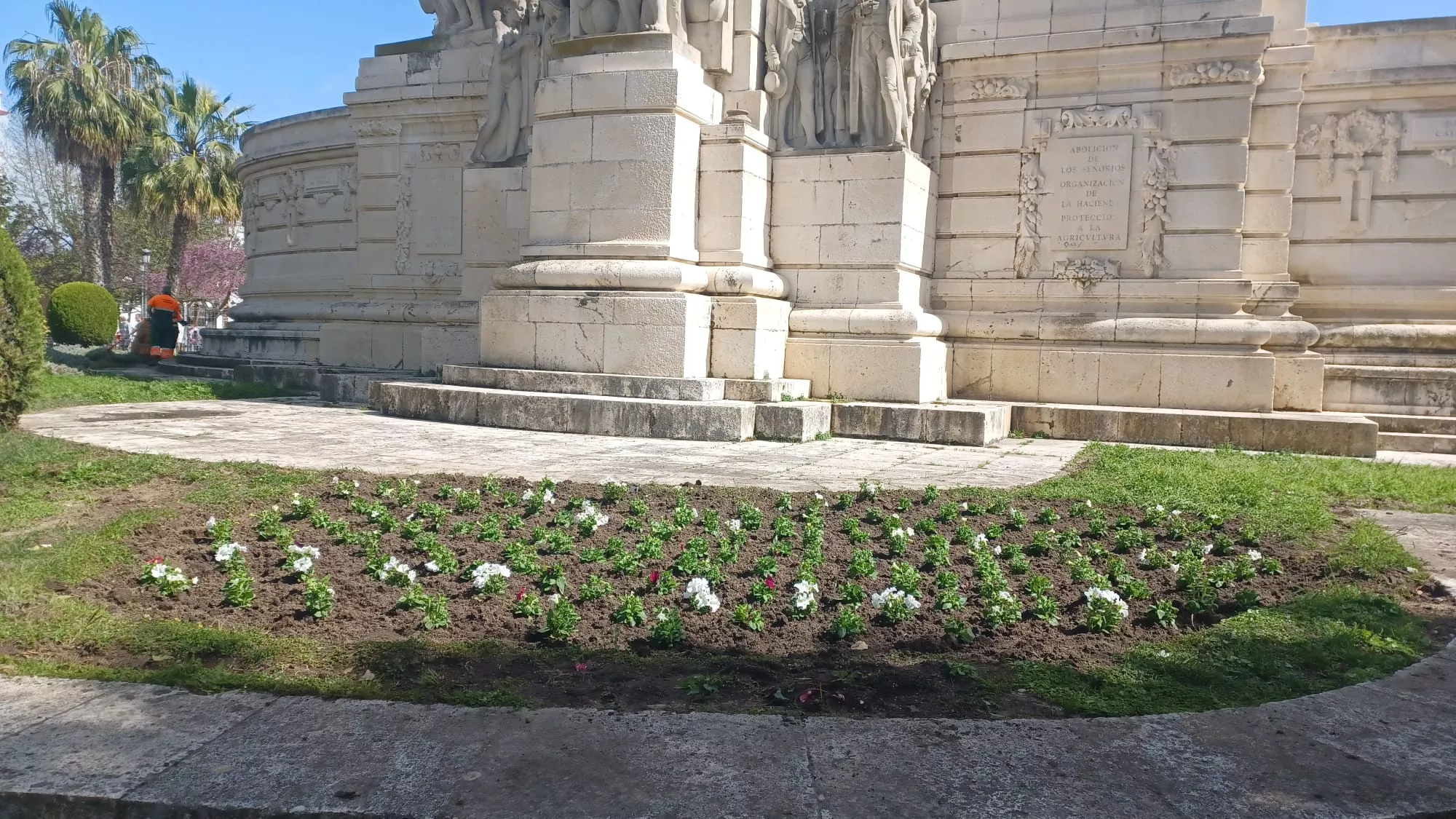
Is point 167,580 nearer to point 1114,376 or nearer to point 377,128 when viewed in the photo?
point 1114,376

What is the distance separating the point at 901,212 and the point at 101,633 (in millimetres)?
8975

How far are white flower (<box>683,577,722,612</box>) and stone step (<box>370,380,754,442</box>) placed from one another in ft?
16.4

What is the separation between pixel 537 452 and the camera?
8.29 m

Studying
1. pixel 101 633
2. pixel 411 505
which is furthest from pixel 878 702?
pixel 411 505

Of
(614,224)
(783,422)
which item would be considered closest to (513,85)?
(614,224)

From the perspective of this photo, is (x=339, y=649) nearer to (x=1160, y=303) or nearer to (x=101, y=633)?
(x=101, y=633)

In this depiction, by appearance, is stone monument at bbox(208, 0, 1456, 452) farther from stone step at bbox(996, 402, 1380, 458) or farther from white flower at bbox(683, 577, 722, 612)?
white flower at bbox(683, 577, 722, 612)

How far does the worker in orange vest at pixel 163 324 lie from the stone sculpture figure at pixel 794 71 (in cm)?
1511

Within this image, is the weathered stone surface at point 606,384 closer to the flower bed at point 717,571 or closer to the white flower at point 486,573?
the flower bed at point 717,571

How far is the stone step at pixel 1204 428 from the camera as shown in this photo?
9.74 meters

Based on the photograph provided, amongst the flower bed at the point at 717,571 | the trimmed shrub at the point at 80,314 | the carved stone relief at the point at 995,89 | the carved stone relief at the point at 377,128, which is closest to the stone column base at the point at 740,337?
the carved stone relief at the point at 995,89

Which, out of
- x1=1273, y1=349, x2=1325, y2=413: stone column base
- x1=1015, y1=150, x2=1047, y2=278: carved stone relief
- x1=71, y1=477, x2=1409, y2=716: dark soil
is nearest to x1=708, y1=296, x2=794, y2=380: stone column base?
x1=1015, y1=150, x2=1047, y2=278: carved stone relief

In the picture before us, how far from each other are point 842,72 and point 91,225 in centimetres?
3635

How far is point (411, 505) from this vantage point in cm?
592
